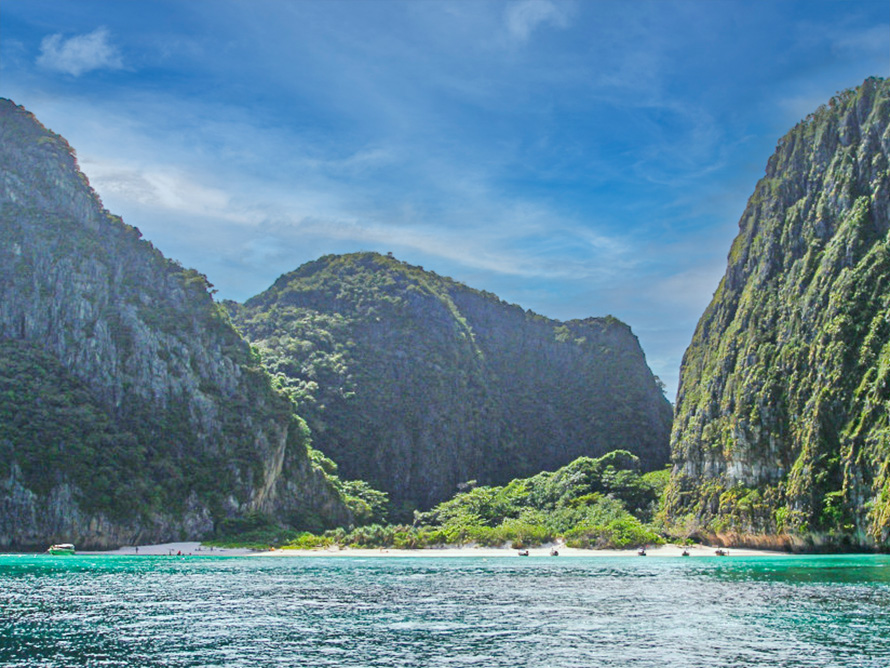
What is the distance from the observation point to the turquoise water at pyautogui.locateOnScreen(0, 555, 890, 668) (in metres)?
26.4

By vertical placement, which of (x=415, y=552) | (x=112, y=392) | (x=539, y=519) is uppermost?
(x=112, y=392)

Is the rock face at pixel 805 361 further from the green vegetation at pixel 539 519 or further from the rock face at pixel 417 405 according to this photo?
the rock face at pixel 417 405

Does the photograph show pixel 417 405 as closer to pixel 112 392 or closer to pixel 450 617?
pixel 112 392

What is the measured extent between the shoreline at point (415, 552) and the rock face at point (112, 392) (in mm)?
3890

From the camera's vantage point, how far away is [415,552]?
9762cm

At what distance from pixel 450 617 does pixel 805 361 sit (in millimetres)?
71820

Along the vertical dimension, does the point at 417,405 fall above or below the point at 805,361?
above

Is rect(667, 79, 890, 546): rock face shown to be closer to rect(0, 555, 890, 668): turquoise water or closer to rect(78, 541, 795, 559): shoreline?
rect(78, 541, 795, 559): shoreline

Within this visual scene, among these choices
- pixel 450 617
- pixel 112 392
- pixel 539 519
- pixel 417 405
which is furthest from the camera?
pixel 417 405

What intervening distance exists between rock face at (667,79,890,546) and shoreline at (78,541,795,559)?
15.0 feet

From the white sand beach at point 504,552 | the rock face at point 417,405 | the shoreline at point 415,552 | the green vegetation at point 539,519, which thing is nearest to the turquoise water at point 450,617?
the shoreline at point 415,552

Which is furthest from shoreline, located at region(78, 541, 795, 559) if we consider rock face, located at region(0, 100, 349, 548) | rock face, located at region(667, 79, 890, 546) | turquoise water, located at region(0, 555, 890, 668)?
turquoise water, located at region(0, 555, 890, 668)

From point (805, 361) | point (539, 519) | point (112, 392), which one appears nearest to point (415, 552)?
point (539, 519)

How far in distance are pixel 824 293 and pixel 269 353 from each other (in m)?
120
